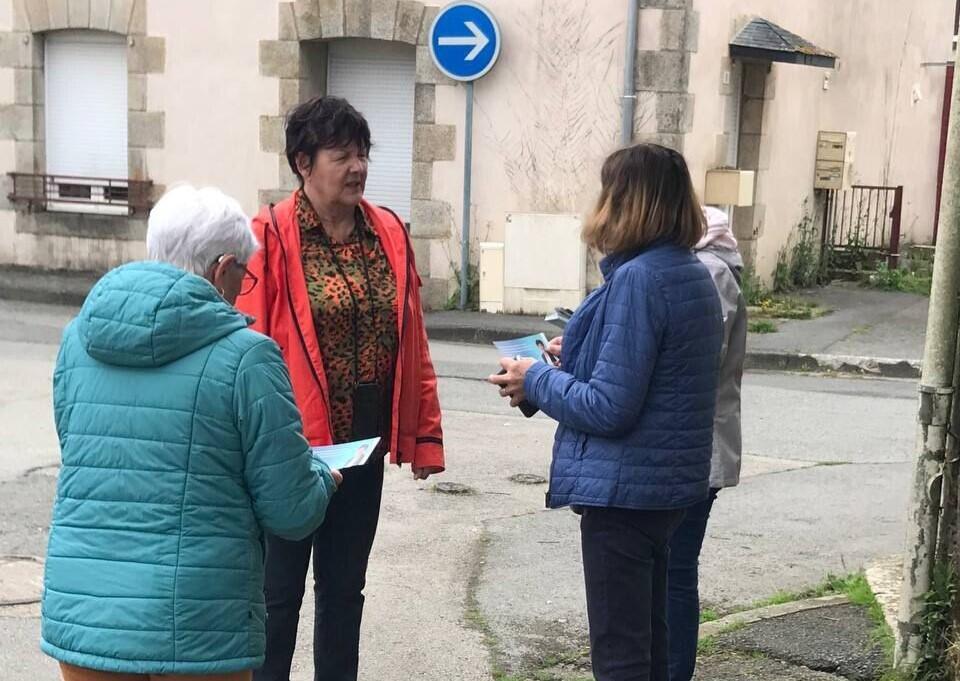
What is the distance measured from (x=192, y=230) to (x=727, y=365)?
1994mm

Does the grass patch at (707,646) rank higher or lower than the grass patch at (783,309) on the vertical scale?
lower

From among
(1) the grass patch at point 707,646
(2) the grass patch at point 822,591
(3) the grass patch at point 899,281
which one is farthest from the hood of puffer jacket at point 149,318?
(3) the grass patch at point 899,281

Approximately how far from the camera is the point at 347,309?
3820mm

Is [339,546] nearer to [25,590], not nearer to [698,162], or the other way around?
[25,590]

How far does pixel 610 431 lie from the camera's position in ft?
11.2

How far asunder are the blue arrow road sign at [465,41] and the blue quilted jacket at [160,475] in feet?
34.0

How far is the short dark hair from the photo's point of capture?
378cm

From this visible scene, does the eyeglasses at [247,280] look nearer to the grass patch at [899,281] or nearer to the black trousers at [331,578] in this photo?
the black trousers at [331,578]

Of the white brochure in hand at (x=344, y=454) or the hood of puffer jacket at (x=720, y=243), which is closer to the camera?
the white brochure in hand at (x=344, y=454)

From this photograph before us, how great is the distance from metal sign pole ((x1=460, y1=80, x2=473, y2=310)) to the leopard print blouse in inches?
359

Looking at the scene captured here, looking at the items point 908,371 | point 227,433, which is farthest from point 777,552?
point 908,371

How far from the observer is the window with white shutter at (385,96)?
44.6 ft

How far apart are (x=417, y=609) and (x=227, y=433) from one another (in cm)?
280

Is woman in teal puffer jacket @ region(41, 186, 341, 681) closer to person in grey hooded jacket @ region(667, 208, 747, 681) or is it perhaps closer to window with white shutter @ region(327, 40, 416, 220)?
person in grey hooded jacket @ region(667, 208, 747, 681)
